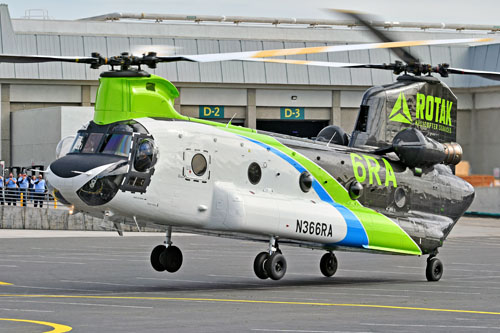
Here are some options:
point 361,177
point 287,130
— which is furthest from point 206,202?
point 287,130

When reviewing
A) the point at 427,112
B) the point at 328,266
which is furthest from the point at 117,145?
the point at 427,112

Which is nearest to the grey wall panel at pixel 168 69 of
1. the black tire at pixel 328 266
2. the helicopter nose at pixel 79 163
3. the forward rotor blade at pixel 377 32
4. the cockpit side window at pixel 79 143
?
the forward rotor blade at pixel 377 32

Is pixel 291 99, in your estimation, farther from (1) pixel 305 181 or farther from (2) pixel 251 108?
(1) pixel 305 181

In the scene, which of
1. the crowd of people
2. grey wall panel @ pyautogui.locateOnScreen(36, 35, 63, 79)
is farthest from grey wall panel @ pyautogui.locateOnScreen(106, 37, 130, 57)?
the crowd of people

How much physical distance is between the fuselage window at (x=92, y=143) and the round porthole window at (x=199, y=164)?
2082 mm

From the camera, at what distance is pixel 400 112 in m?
26.0

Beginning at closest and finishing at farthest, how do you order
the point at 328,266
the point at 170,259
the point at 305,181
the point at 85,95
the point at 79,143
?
1. the point at 79,143
2. the point at 170,259
3. the point at 305,181
4. the point at 328,266
5. the point at 85,95

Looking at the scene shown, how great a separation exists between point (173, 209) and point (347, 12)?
620 cm

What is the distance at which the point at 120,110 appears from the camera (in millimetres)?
20219

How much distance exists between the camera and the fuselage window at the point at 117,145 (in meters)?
19.6

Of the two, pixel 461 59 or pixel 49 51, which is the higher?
pixel 461 59

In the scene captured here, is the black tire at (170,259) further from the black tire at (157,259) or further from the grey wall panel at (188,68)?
the grey wall panel at (188,68)

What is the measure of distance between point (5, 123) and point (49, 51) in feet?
17.8

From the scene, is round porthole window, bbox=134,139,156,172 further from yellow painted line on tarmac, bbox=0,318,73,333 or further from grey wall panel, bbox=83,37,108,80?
grey wall panel, bbox=83,37,108,80
